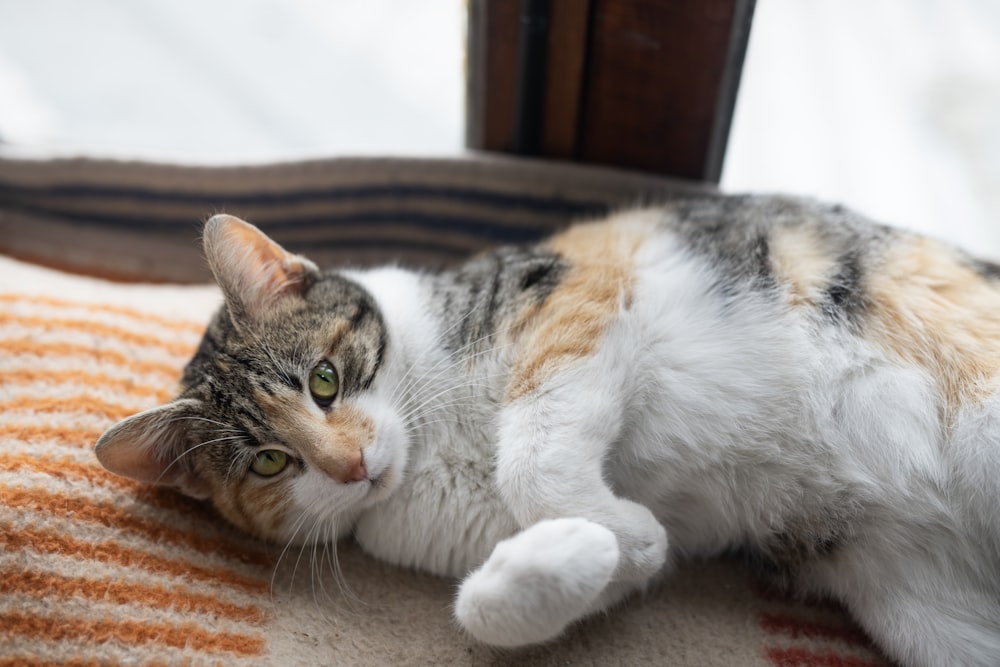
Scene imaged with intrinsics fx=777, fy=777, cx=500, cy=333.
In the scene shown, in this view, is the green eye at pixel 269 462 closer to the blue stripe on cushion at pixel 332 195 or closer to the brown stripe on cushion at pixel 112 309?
the brown stripe on cushion at pixel 112 309

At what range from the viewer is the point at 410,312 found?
1656 mm

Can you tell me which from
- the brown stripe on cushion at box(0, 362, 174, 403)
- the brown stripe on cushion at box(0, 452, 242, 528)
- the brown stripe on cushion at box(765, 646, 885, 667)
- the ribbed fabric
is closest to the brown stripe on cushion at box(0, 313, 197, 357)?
the ribbed fabric

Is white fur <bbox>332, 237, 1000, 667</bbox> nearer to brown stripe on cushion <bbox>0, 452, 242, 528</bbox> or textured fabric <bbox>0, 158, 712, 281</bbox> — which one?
brown stripe on cushion <bbox>0, 452, 242, 528</bbox>

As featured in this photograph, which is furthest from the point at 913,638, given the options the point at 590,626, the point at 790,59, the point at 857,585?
the point at 790,59

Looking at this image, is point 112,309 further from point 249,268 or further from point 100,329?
point 249,268

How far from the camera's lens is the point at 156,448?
147 centimetres

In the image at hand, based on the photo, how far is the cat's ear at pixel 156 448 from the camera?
4.60 ft

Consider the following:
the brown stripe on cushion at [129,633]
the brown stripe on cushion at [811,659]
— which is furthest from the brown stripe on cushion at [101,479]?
the brown stripe on cushion at [811,659]

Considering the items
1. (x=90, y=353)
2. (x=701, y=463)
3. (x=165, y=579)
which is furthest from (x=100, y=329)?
(x=701, y=463)

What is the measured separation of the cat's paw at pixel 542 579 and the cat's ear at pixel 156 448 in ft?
2.08

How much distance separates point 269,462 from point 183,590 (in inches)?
10.6

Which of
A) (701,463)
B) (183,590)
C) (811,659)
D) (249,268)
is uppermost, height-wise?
(249,268)

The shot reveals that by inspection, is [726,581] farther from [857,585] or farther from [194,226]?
[194,226]

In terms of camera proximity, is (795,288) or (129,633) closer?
(129,633)
